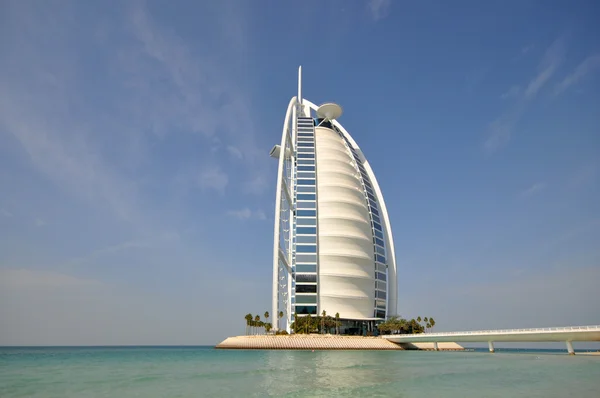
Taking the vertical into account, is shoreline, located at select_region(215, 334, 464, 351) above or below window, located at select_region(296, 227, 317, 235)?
below

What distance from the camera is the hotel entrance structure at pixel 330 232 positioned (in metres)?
85.2

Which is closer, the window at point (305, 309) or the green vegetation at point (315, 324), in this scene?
the green vegetation at point (315, 324)

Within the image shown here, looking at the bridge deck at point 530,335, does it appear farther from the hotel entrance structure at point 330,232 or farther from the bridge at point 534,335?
the hotel entrance structure at point 330,232

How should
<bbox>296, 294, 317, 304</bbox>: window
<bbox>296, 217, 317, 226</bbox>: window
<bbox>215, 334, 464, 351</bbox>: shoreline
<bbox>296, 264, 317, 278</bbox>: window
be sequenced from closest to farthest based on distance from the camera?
1. <bbox>215, 334, 464, 351</bbox>: shoreline
2. <bbox>296, 294, 317, 304</bbox>: window
3. <bbox>296, 264, 317, 278</bbox>: window
4. <bbox>296, 217, 317, 226</bbox>: window

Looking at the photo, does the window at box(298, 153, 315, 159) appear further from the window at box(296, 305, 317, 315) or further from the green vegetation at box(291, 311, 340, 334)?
the green vegetation at box(291, 311, 340, 334)

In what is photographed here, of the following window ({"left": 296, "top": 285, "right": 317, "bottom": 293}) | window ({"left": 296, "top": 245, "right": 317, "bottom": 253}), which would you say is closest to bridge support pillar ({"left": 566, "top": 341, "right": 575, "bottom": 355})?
window ({"left": 296, "top": 285, "right": 317, "bottom": 293})

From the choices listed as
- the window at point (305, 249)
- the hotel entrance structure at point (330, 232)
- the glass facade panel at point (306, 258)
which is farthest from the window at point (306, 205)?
the glass facade panel at point (306, 258)

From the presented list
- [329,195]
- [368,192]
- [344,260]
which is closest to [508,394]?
[344,260]

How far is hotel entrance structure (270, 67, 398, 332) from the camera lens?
279ft

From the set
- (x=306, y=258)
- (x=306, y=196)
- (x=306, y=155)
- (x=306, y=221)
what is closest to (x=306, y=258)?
(x=306, y=258)

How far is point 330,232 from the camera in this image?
8950 cm

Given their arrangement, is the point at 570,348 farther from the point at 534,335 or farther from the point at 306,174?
the point at 306,174

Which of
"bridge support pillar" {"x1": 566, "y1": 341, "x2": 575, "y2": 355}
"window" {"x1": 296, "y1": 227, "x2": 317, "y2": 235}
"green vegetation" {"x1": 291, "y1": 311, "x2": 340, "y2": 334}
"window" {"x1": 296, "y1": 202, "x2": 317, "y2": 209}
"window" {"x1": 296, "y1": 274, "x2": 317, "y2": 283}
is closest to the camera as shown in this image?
Answer: "bridge support pillar" {"x1": 566, "y1": 341, "x2": 575, "y2": 355}

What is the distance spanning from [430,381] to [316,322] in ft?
189
